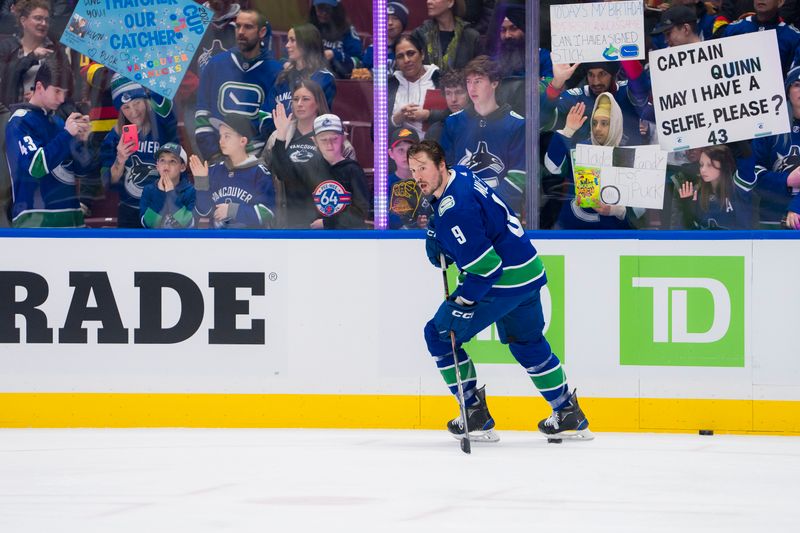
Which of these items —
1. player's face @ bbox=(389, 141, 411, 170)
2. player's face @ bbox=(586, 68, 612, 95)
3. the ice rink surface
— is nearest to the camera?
the ice rink surface

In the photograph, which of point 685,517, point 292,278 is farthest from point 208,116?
point 685,517

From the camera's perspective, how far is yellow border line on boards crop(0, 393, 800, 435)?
5969mm

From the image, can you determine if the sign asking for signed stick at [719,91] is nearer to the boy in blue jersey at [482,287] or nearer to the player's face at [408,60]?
the player's face at [408,60]

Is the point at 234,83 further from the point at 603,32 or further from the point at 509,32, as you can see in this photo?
the point at 603,32

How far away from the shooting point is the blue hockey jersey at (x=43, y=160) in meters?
6.41

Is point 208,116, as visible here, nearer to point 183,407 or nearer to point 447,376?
point 183,407

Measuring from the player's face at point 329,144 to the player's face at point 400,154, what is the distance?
28 cm

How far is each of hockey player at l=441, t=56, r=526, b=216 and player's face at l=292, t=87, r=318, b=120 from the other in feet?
2.32

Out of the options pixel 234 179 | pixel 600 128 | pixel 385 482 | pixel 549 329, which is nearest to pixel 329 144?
pixel 234 179

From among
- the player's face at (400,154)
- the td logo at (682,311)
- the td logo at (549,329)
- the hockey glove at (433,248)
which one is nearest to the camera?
the hockey glove at (433,248)

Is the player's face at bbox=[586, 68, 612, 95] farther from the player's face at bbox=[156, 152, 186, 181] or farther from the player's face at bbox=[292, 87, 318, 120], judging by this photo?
the player's face at bbox=[156, 152, 186, 181]

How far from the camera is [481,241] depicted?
4.96m

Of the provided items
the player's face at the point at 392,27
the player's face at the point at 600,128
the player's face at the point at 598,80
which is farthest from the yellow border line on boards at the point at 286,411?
the player's face at the point at 392,27

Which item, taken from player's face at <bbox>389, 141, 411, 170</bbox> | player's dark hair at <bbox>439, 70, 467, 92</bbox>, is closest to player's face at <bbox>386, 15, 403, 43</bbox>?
player's dark hair at <bbox>439, 70, 467, 92</bbox>
